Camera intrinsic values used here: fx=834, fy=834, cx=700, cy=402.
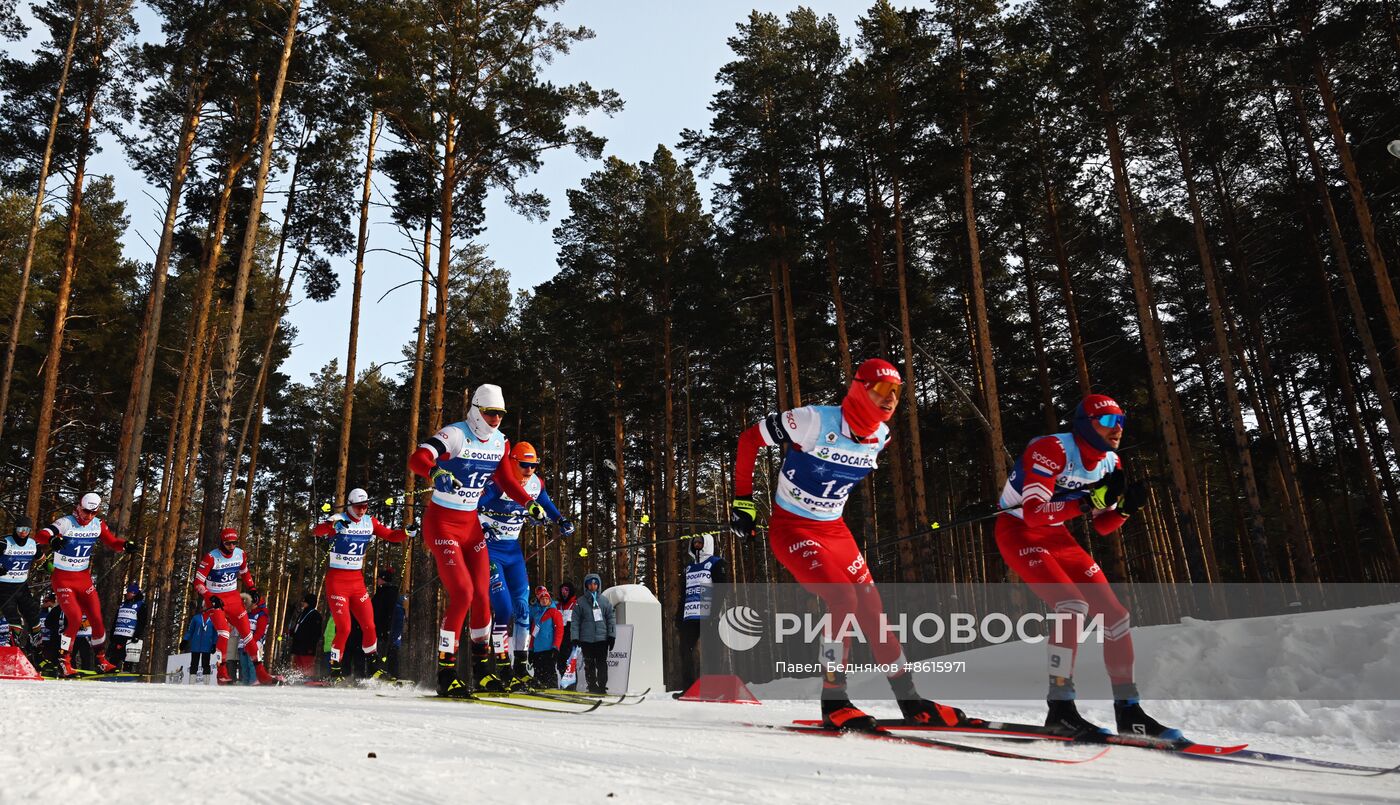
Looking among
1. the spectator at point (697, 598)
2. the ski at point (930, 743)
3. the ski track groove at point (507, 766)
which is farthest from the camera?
the spectator at point (697, 598)

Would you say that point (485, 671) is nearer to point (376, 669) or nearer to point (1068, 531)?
point (1068, 531)

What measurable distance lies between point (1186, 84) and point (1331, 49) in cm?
451

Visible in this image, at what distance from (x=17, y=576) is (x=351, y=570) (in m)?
5.21

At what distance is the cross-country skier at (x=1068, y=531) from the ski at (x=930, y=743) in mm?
802

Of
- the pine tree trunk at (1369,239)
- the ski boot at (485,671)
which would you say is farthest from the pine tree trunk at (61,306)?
the pine tree trunk at (1369,239)

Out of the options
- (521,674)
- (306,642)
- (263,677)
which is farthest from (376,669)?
(306,642)

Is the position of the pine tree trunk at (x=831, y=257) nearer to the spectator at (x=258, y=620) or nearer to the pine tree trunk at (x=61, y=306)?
the spectator at (x=258, y=620)

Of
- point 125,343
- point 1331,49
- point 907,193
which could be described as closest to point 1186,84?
point 1331,49

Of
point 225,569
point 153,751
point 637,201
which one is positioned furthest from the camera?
point 637,201

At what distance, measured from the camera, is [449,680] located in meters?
6.59

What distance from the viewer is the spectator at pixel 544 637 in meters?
13.2

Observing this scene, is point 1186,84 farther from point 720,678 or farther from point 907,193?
point 720,678

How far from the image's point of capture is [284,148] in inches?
782

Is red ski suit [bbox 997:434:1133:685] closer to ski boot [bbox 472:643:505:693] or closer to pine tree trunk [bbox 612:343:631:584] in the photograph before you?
ski boot [bbox 472:643:505:693]
